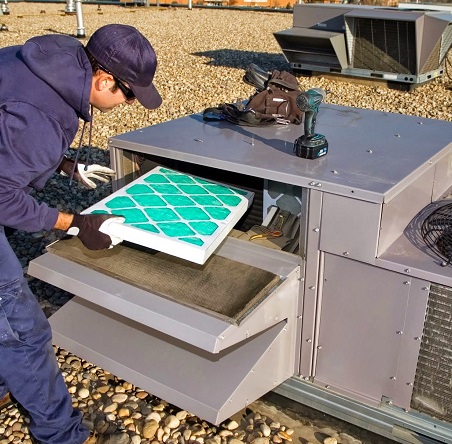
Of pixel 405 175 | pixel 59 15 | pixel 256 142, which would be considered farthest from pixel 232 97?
pixel 59 15

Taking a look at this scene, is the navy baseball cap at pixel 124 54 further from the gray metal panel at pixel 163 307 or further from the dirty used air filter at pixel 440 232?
the dirty used air filter at pixel 440 232

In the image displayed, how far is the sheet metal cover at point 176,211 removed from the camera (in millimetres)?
2029

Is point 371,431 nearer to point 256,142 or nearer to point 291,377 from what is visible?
point 291,377

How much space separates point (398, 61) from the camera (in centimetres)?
755

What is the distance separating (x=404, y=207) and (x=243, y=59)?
8794mm

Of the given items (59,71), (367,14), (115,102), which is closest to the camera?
(59,71)

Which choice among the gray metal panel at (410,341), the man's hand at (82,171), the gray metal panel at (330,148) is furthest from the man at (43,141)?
the gray metal panel at (410,341)

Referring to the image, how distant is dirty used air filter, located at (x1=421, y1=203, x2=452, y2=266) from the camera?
6.86 ft

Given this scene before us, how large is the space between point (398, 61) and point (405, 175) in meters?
6.02

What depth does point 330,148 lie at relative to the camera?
7.96 ft

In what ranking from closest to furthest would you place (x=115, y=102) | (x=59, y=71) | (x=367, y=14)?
(x=59, y=71)
(x=115, y=102)
(x=367, y=14)

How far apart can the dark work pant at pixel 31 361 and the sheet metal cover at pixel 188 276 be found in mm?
259

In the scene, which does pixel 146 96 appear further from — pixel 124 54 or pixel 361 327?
pixel 361 327

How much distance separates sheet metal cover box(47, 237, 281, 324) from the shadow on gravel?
26.1ft
